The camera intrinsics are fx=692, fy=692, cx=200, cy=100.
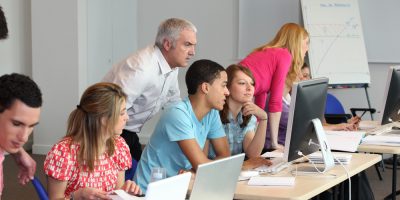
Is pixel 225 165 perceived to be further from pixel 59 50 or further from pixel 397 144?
pixel 59 50

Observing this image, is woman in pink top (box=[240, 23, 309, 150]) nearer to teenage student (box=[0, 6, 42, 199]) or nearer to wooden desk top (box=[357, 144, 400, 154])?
wooden desk top (box=[357, 144, 400, 154])

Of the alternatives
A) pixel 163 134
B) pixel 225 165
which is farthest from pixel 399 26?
pixel 225 165

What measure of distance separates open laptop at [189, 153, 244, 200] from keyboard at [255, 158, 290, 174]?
2.26 feet

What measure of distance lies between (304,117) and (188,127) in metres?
0.56

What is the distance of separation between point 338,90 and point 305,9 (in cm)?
94

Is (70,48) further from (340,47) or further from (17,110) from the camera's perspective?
(17,110)

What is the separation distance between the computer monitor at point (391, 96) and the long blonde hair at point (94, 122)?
2.04 meters

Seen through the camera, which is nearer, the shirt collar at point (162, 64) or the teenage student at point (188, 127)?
the teenage student at point (188, 127)

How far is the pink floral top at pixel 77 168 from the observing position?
274 centimetres

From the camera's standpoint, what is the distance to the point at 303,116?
3.18m

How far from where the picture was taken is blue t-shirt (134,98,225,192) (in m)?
3.33

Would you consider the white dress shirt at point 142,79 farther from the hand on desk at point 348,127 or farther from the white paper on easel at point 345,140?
the hand on desk at point 348,127

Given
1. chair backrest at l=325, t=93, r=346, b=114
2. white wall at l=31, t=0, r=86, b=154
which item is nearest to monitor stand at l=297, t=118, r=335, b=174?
chair backrest at l=325, t=93, r=346, b=114

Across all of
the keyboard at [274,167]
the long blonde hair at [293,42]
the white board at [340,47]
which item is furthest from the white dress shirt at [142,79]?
the white board at [340,47]
